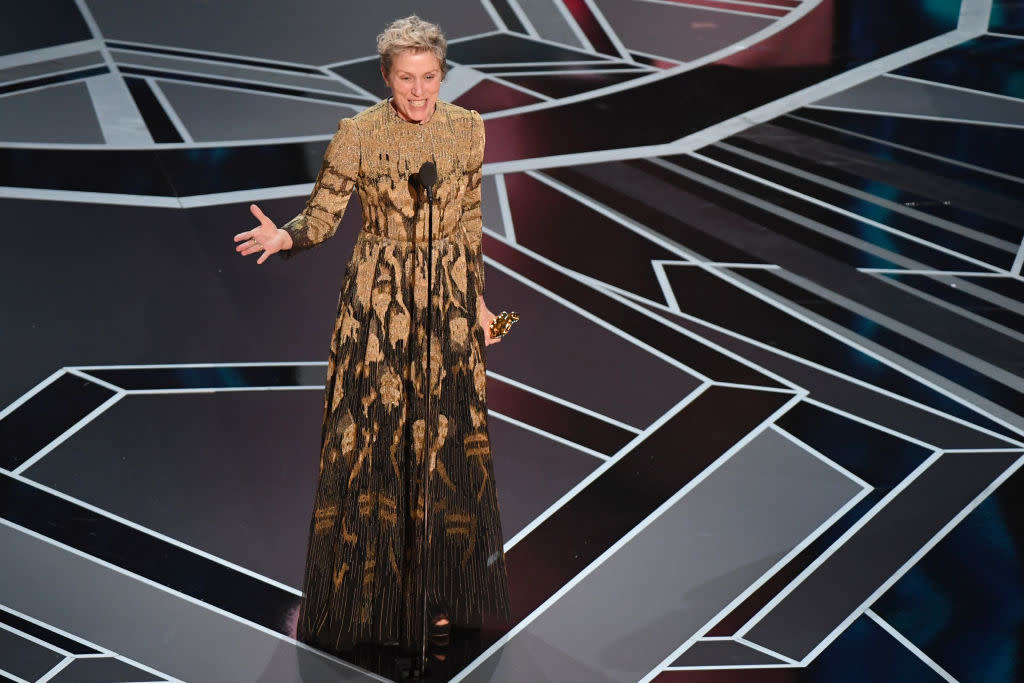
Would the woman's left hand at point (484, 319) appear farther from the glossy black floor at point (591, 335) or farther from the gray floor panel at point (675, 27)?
the gray floor panel at point (675, 27)

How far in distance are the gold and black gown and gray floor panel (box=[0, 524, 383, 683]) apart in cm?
10

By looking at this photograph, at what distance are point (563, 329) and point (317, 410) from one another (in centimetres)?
95

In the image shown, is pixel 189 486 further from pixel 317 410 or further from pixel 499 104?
pixel 499 104

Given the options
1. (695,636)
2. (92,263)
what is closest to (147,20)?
(92,263)

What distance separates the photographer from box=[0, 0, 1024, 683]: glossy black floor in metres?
2.99

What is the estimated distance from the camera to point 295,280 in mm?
4605

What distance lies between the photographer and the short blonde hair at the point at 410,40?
2352 mm

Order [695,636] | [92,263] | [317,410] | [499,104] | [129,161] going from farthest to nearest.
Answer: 1. [499,104]
2. [129,161]
3. [92,263]
4. [317,410]
5. [695,636]

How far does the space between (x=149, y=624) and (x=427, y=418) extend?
886 millimetres

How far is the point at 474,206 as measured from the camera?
2.66 m

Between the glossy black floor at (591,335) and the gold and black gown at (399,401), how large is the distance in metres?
0.15

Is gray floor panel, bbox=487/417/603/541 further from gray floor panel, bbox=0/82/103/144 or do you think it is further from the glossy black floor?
gray floor panel, bbox=0/82/103/144

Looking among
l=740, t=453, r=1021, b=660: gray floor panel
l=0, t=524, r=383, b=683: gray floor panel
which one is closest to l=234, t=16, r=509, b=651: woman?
l=0, t=524, r=383, b=683: gray floor panel

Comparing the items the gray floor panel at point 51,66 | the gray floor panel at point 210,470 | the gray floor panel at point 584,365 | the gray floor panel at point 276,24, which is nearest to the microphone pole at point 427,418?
the gray floor panel at point 210,470
